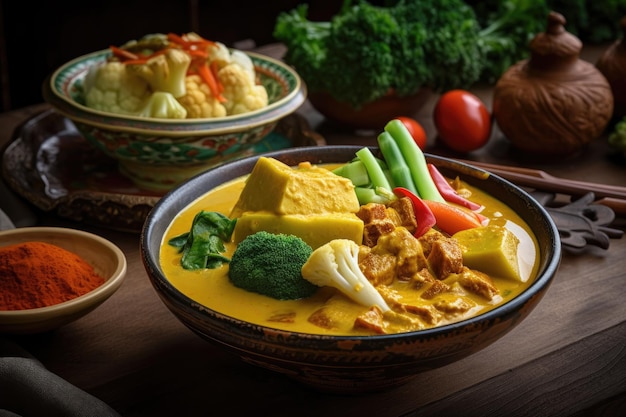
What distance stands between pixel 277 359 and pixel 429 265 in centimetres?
46

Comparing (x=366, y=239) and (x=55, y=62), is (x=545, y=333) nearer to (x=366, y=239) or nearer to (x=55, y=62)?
(x=366, y=239)

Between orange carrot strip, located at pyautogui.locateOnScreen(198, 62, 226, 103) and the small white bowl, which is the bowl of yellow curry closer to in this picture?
the small white bowl

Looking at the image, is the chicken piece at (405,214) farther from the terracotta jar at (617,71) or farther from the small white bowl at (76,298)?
the terracotta jar at (617,71)

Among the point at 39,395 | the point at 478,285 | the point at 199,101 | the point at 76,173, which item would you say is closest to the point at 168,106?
the point at 199,101

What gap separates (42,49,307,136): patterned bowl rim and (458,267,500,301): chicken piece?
3.77 feet

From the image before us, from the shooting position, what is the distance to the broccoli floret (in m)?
→ 1.54

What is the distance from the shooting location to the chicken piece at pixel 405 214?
5.86 ft

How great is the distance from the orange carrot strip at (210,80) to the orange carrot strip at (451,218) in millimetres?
1073

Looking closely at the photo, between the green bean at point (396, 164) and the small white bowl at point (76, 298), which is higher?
the green bean at point (396, 164)

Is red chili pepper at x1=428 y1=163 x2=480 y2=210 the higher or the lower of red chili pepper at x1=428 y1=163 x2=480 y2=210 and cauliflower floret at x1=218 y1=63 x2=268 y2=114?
the higher

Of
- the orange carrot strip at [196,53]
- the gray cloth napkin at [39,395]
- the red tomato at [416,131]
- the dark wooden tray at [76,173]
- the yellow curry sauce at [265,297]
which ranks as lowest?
the dark wooden tray at [76,173]

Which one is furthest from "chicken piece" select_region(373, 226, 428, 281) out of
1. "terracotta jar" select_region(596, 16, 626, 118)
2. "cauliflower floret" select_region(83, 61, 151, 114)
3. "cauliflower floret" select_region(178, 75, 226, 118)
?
"terracotta jar" select_region(596, 16, 626, 118)

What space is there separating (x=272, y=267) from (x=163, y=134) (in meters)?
1.01

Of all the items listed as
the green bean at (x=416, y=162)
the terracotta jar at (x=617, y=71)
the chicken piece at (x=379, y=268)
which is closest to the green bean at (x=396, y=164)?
the green bean at (x=416, y=162)
